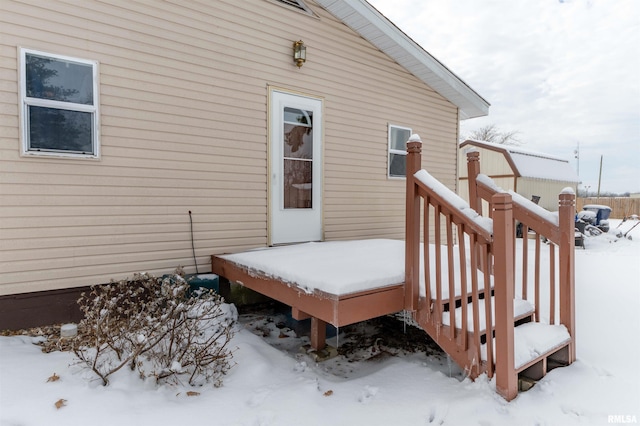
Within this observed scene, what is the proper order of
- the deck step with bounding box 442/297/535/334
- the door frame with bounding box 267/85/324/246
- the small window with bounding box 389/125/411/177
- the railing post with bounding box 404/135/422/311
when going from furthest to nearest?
the small window with bounding box 389/125/411/177
the door frame with bounding box 267/85/324/246
the railing post with bounding box 404/135/422/311
the deck step with bounding box 442/297/535/334

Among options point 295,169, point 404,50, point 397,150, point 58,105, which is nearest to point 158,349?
point 58,105

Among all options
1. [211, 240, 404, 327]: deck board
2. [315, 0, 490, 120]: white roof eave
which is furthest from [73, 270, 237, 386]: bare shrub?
[315, 0, 490, 120]: white roof eave

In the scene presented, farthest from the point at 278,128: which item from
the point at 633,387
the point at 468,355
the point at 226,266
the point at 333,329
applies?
the point at 633,387

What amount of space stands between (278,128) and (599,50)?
44.9ft

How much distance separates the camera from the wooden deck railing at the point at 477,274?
2033 millimetres

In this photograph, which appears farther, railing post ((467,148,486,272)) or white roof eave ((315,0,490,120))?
white roof eave ((315,0,490,120))

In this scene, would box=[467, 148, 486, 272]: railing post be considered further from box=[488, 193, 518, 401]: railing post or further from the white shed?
the white shed

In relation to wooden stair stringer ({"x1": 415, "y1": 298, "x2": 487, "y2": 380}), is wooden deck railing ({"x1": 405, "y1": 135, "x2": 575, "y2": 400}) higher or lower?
higher

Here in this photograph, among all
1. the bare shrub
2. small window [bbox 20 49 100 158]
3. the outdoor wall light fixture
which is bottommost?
the bare shrub

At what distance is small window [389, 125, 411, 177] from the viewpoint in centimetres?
587

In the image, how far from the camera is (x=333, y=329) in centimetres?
351

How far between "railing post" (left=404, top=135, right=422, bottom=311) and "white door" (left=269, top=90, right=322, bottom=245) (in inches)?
93.0

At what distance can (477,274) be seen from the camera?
8.13ft

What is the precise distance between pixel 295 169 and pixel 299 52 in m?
1.50
